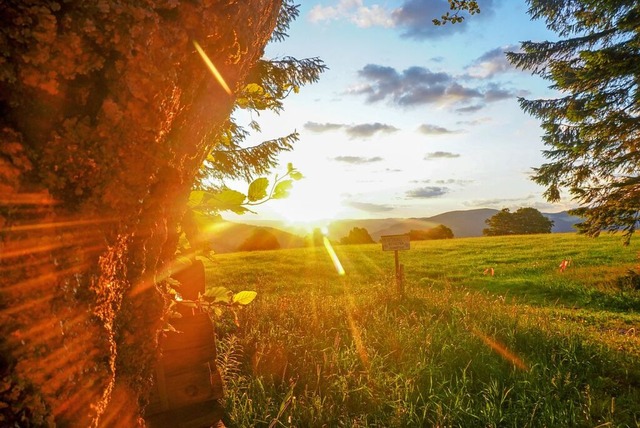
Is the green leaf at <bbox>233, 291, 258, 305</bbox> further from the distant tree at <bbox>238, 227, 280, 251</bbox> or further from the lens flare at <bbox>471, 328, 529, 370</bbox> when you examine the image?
the distant tree at <bbox>238, 227, 280, 251</bbox>

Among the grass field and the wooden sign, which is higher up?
the wooden sign

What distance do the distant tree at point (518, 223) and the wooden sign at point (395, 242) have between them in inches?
2301

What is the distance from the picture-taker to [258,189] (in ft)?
4.71

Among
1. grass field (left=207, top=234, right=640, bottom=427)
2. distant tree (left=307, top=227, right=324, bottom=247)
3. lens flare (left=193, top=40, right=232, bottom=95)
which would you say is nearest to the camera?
lens flare (left=193, top=40, right=232, bottom=95)

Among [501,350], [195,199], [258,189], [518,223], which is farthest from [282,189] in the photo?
[518,223]

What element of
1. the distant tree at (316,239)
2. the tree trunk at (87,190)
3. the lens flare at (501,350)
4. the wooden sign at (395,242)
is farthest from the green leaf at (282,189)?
the distant tree at (316,239)

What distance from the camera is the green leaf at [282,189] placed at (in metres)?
1.45

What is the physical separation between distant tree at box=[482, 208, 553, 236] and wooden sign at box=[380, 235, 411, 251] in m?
58.4

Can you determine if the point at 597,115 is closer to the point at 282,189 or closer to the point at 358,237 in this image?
the point at 282,189

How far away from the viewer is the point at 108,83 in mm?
761

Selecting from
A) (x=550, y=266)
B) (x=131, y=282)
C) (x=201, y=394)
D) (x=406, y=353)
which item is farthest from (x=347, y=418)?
(x=550, y=266)

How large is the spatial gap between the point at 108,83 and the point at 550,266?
21.0 m

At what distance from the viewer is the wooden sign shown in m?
9.04

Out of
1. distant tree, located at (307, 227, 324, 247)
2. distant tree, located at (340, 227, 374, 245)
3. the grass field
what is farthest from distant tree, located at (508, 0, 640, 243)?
distant tree, located at (340, 227, 374, 245)
